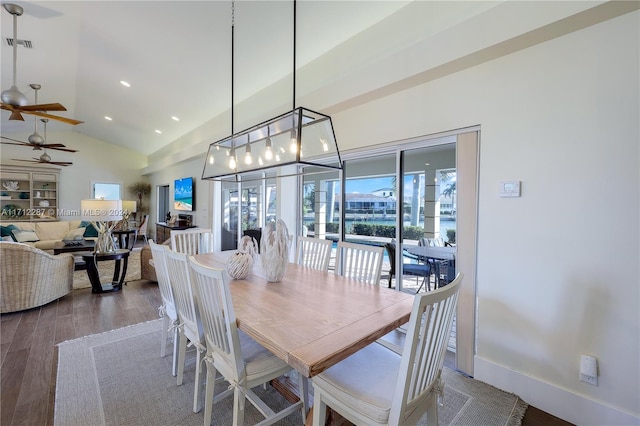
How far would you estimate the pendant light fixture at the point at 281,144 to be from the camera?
1.86 m

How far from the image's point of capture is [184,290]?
1755 millimetres

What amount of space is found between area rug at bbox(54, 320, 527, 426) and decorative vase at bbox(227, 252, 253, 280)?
0.82m

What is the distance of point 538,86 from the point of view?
6.16ft

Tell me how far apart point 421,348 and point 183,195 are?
25.3 ft

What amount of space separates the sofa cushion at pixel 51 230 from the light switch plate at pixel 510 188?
877 cm

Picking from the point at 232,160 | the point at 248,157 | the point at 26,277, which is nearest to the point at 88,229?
the point at 26,277

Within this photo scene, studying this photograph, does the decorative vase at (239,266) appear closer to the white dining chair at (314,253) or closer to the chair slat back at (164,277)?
the chair slat back at (164,277)

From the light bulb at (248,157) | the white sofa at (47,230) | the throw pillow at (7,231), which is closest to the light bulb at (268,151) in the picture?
the light bulb at (248,157)

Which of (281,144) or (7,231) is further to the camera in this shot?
(7,231)

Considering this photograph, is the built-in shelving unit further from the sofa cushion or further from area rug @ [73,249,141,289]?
area rug @ [73,249,141,289]

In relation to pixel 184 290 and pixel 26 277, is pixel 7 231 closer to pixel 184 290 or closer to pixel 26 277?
pixel 26 277

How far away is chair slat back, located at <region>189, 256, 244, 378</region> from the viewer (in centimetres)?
131

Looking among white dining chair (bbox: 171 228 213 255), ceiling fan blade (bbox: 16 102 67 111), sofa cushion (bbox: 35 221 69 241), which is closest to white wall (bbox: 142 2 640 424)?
white dining chair (bbox: 171 228 213 255)

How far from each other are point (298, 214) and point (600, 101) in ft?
11.4
